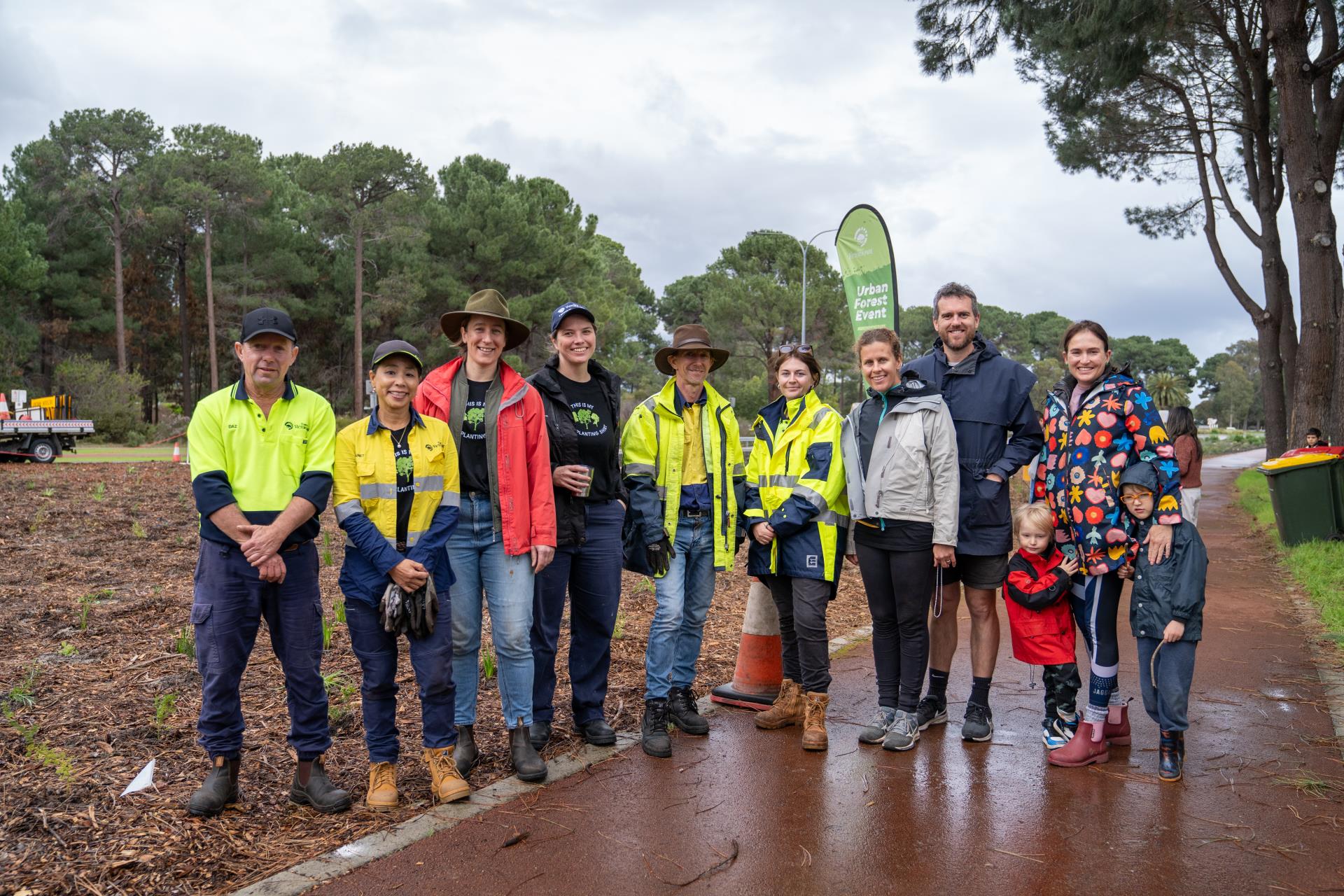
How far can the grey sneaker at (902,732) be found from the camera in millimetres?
4570

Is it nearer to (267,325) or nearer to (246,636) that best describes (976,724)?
(246,636)

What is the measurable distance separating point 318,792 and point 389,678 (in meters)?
0.51

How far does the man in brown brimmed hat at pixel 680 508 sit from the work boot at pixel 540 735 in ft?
1.58

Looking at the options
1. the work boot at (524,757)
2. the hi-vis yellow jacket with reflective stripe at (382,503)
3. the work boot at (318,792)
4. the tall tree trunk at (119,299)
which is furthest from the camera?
the tall tree trunk at (119,299)

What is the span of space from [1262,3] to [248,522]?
1536 cm

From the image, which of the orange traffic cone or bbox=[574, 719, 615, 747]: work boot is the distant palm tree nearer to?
the orange traffic cone

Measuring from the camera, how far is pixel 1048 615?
4.68 metres

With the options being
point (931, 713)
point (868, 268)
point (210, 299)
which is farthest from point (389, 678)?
point (210, 299)

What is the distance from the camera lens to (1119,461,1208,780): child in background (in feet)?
13.9

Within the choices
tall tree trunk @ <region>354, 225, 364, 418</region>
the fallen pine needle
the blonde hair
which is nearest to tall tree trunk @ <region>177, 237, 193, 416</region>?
tall tree trunk @ <region>354, 225, 364, 418</region>

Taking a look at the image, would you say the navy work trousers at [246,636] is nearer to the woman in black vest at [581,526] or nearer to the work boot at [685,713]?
the woman in black vest at [581,526]

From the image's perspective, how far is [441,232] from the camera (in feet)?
122

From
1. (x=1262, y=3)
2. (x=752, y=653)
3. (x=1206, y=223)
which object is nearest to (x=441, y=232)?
(x=1206, y=223)

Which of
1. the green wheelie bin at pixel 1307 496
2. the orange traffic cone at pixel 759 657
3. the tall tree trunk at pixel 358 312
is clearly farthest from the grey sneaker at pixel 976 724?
the tall tree trunk at pixel 358 312
